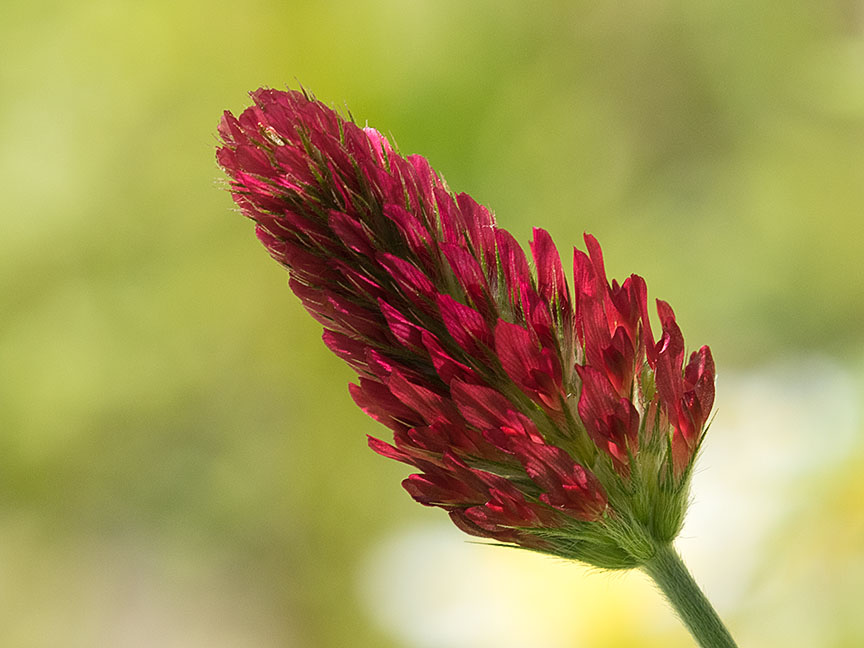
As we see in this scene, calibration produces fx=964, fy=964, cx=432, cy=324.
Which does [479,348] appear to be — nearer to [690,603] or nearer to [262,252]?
[690,603]

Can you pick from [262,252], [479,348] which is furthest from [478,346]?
[262,252]

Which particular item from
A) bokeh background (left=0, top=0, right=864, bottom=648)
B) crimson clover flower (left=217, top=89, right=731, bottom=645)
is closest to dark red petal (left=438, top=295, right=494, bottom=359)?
crimson clover flower (left=217, top=89, right=731, bottom=645)

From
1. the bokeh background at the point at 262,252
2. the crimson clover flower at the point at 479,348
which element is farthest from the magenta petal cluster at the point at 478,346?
the bokeh background at the point at 262,252

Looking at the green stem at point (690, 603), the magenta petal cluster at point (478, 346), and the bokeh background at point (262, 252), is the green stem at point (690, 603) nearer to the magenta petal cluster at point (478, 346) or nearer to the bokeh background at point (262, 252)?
the magenta petal cluster at point (478, 346)

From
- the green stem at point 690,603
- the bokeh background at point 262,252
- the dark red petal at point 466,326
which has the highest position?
the bokeh background at point 262,252

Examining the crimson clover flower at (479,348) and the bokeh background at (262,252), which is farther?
the bokeh background at (262,252)

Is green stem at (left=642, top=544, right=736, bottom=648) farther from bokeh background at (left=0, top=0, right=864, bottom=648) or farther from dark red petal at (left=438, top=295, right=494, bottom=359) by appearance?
bokeh background at (left=0, top=0, right=864, bottom=648)

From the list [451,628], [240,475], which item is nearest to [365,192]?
[451,628]

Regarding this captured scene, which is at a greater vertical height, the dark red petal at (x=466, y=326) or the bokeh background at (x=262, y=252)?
the bokeh background at (x=262, y=252)
